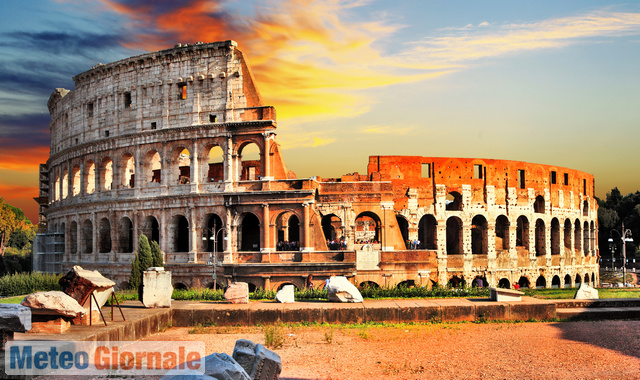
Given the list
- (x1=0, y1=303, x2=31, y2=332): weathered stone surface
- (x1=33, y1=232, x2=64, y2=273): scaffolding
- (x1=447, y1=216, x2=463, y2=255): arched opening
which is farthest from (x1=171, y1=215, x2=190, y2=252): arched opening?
(x1=0, y1=303, x2=31, y2=332): weathered stone surface

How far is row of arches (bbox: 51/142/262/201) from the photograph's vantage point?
31750 millimetres

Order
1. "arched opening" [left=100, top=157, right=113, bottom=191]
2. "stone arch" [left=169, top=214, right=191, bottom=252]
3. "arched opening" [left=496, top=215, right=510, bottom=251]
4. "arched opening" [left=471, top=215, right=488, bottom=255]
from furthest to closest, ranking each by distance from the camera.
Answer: "arched opening" [left=496, top=215, right=510, bottom=251], "arched opening" [left=471, top=215, right=488, bottom=255], "arched opening" [left=100, top=157, right=113, bottom=191], "stone arch" [left=169, top=214, right=191, bottom=252]

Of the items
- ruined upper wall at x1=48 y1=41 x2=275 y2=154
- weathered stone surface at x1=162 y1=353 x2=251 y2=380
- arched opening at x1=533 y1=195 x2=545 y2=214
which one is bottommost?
weathered stone surface at x1=162 y1=353 x2=251 y2=380

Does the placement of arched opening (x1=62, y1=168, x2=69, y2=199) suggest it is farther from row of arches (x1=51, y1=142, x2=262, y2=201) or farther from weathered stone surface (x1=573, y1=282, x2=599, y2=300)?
weathered stone surface (x1=573, y1=282, x2=599, y2=300)

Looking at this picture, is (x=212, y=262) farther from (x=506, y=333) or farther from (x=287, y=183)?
(x=506, y=333)

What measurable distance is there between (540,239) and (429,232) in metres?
9.42

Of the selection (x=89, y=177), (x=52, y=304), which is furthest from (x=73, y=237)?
(x=52, y=304)

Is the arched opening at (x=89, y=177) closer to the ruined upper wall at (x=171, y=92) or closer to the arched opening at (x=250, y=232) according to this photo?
the ruined upper wall at (x=171, y=92)

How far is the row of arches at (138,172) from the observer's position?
31750 mm

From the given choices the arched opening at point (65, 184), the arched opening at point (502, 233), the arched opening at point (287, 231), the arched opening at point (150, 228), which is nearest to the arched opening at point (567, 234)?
the arched opening at point (502, 233)

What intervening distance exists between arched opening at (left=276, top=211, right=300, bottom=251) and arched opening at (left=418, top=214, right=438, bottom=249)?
901 cm

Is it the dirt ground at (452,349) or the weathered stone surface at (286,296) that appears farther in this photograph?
the weathered stone surface at (286,296)

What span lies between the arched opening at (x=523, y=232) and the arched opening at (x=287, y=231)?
53.8 feet

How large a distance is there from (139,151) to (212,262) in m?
8.15
